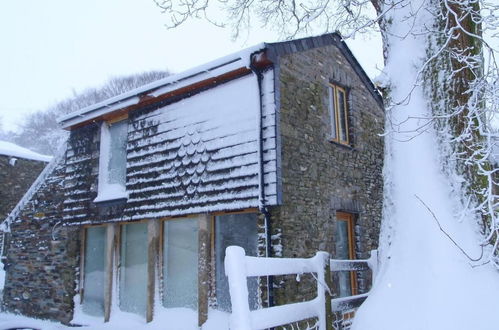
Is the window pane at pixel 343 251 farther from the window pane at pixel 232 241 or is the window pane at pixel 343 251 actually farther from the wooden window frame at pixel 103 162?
the wooden window frame at pixel 103 162

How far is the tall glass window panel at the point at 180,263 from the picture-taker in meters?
7.76

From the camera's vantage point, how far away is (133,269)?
Answer: 29.1 feet

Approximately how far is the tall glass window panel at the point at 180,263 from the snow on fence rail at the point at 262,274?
13.1ft

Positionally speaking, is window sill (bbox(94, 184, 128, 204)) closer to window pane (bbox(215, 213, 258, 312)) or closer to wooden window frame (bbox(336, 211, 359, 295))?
window pane (bbox(215, 213, 258, 312))

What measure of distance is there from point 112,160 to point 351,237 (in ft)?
17.5

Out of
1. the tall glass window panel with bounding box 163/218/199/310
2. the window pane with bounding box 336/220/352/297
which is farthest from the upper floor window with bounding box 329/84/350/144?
the tall glass window panel with bounding box 163/218/199/310

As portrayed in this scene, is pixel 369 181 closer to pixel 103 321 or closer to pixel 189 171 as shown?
pixel 189 171

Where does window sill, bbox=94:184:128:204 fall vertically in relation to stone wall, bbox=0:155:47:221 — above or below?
below

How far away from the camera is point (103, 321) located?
29.2 feet

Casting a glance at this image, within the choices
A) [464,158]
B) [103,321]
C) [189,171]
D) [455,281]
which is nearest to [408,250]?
[455,281]


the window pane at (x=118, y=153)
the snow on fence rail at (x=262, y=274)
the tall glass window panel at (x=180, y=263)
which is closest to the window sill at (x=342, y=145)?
the tall glass window panel at (x=180, y=263)

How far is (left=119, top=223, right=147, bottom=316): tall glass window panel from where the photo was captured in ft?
28.2

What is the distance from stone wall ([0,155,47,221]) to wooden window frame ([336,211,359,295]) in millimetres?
14179

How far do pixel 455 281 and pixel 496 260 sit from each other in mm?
419
